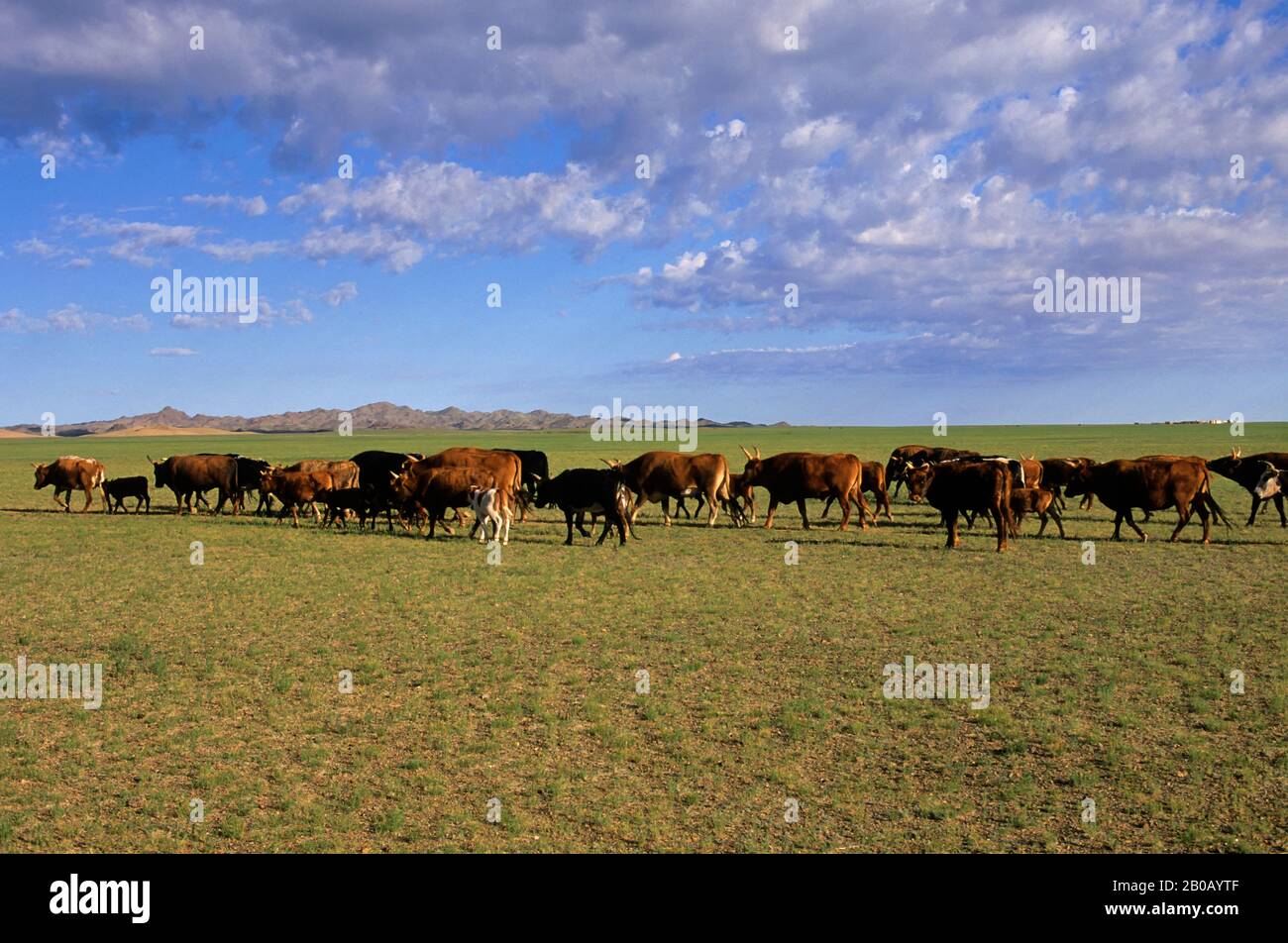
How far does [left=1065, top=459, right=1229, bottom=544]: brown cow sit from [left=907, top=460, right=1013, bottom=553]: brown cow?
8.19 ft

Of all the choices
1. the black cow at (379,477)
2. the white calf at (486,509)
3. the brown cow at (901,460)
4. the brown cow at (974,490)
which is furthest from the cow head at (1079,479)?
the black cow at (379,477)

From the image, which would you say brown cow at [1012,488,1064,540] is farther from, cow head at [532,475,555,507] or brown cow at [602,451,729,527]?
cow head at [532,475,555,507]

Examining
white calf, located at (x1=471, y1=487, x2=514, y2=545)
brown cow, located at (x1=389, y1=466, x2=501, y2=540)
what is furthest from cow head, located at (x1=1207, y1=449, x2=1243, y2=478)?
brown cow, located at (x1=389, y1=466, x2=501, y2=540)

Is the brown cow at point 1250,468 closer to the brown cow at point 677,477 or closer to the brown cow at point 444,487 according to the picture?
the brown cow at point 677,477

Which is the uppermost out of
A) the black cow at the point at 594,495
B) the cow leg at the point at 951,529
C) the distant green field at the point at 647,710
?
the black cow at the point at 594,495

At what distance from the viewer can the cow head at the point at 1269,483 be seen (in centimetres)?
2155

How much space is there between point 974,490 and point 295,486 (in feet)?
57.6

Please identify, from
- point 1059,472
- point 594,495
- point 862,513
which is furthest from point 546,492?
point 1059,472

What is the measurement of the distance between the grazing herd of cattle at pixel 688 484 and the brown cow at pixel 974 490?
3 cm

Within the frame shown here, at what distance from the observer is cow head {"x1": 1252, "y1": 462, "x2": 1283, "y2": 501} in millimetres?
21547

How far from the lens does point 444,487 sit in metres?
21.1

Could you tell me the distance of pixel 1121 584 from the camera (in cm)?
1441
